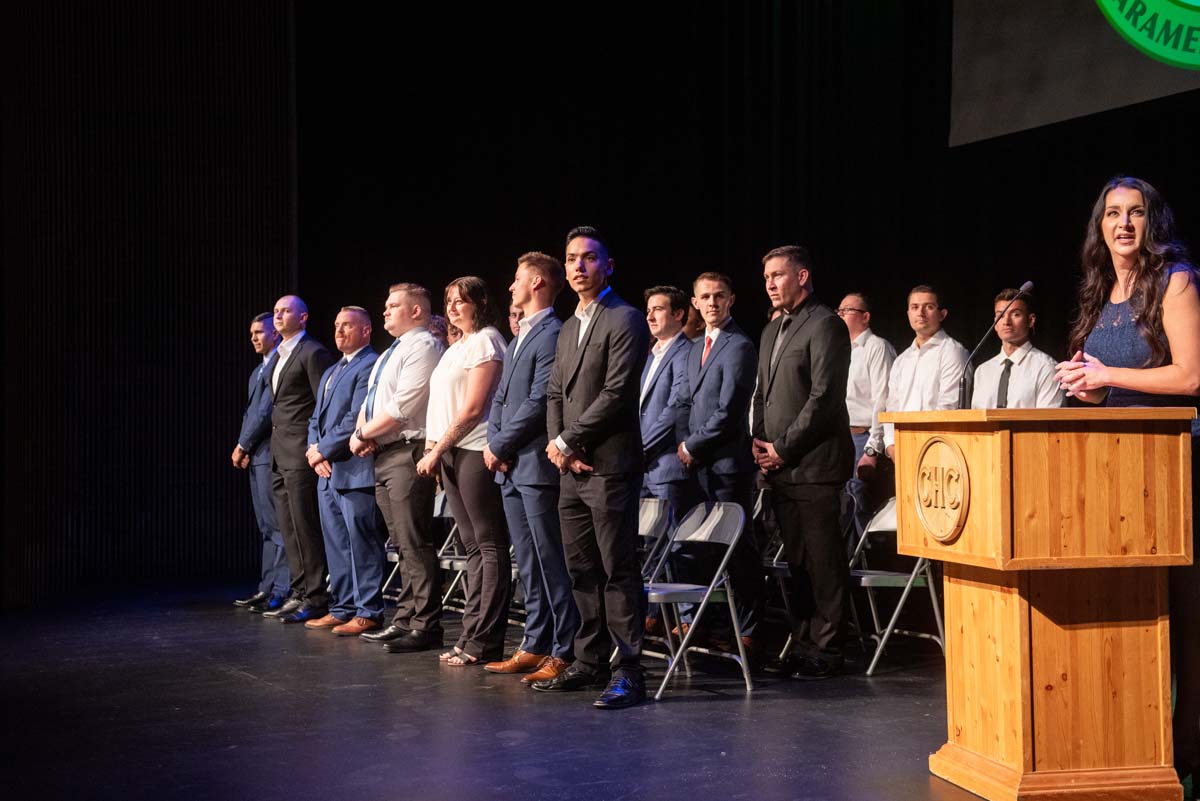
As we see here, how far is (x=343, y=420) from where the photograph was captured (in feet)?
20.3

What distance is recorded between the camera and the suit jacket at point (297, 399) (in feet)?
A: 22.1

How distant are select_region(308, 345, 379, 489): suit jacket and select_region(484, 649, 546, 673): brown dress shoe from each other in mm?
1569

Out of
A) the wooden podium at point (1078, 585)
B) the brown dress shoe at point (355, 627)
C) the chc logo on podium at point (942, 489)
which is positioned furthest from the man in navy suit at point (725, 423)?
the wooden podium at point (1078, 585)

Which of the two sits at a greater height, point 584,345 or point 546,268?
point 546,268

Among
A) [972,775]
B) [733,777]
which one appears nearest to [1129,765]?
[972,775]

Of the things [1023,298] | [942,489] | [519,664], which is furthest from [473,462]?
[1023,298]

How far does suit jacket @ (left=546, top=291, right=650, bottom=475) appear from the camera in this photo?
14.1 feet

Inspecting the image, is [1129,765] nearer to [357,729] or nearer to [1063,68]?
[357,729]

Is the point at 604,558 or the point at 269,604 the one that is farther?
the point at 269,604

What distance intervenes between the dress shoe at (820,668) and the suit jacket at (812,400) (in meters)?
0.72

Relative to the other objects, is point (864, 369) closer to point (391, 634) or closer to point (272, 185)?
point (391, 634)

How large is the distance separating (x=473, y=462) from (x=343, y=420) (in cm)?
135

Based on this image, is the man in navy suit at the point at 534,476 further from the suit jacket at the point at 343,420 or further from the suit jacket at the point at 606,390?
the suit jacket at the point at 343,420

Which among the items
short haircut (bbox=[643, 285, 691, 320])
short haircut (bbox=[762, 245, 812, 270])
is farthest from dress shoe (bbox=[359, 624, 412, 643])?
short haircut (bbox=[762, 245, 812, 270])
